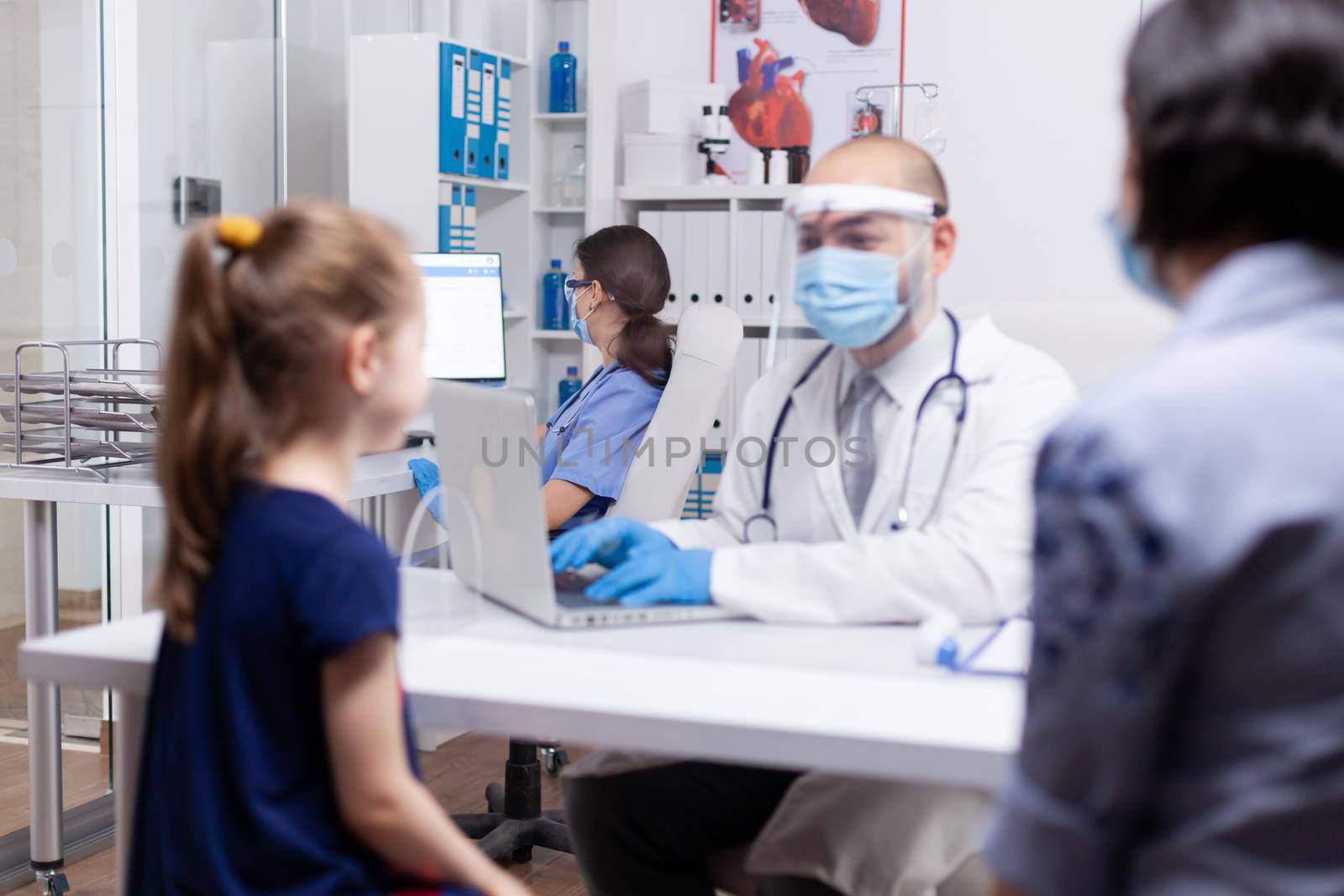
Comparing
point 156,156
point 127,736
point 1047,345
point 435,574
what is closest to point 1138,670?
point 127,736

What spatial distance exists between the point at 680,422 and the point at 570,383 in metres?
2.03

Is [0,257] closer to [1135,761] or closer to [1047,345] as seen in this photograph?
[1047,345]

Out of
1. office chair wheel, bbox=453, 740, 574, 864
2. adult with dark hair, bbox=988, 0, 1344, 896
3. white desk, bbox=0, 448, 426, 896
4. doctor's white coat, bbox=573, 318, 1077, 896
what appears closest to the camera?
adult with dark hair, bbox=988, 0, 1344, 896

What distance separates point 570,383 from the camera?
14.6 ft

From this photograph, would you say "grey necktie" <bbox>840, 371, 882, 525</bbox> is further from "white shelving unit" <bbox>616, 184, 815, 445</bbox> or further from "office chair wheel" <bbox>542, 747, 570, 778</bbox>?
"white shelving unit" <bbox>616, 184, 815, 445</bbox>

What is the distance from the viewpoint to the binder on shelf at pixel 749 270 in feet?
13.6

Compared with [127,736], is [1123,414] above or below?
above

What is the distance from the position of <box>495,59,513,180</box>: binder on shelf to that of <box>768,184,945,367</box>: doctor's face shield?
110 inches

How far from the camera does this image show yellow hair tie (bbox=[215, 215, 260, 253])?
993mm

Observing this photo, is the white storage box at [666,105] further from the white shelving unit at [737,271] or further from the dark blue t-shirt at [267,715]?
the dark blue t-shirt at [267,715]

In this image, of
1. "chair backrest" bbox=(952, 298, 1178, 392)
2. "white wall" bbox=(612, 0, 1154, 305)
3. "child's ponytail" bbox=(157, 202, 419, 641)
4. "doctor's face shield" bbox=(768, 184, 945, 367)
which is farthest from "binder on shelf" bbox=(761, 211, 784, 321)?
"child's ponytail" bbox=(157, 202, 419, 641)

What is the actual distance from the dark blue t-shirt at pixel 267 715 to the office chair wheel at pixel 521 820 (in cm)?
158

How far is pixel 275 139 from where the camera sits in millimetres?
3830

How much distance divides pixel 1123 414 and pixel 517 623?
2.95 feet
